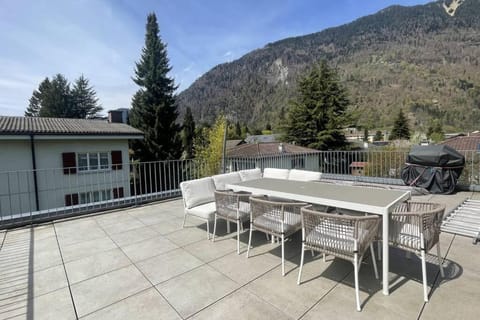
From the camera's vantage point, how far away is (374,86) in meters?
43.6

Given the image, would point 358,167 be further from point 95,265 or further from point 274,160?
point 95,265

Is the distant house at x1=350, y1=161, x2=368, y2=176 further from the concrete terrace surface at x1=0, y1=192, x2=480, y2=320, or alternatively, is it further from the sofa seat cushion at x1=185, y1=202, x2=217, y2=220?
the sofa seat cushion at x1=185, y1=202, x2=217, y2=220

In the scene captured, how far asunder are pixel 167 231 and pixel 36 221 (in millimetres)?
2315

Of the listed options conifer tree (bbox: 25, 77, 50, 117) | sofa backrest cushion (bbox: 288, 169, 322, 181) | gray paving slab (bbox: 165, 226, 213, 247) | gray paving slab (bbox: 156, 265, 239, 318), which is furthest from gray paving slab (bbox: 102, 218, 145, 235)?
conifer tree (bbox: 25, 77, 50, 117)

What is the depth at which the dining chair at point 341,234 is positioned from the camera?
1806 millimetres

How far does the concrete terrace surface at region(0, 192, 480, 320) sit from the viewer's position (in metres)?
1.75

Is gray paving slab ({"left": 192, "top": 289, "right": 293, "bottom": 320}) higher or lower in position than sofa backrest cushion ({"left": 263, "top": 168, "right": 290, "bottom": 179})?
lower

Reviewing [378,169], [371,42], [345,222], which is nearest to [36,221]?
[345,222]

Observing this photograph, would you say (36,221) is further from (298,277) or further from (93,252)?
(298,277)

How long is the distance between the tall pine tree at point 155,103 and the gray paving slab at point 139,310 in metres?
15.5

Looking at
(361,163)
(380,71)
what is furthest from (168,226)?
Result: (380,71)

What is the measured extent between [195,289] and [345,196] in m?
1.77

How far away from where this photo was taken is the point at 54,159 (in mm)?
11188

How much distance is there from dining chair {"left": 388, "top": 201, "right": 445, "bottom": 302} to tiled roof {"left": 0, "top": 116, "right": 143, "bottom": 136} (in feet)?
43.5
